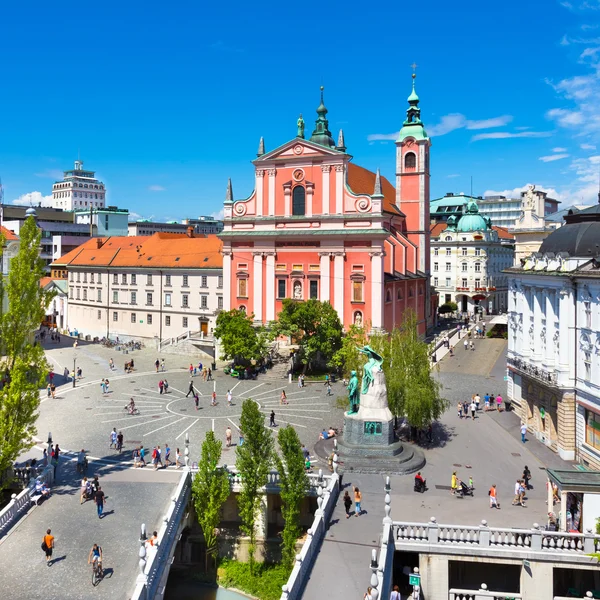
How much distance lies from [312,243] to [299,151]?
7.88 m

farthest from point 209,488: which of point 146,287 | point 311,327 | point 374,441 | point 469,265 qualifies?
point 469,265

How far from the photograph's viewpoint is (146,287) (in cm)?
6512

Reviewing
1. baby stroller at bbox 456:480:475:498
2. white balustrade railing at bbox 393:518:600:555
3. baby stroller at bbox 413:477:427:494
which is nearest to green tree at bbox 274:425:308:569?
white balustrade railing at bbox 393:518:600:555

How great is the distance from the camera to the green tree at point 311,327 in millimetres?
44344

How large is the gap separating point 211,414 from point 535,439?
60.3 ft

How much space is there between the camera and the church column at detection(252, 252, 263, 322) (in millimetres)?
52406

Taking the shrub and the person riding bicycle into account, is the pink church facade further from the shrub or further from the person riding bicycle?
the person riding bicycle

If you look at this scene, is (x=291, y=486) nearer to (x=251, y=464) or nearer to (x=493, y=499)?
(x=251, y=464)

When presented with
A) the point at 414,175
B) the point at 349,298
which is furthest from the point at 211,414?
the point at 414,175

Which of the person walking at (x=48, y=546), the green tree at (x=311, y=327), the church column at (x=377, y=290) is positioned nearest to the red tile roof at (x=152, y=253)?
the green tree at (x=311, y=327)

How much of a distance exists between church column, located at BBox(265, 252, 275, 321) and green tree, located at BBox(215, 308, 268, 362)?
4267 millimetres

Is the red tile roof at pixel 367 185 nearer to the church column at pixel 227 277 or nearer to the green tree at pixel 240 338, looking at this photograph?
the church column at pixel 227 277

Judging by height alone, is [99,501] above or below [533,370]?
below

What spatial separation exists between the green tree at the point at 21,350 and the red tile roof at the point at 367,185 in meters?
32.6
